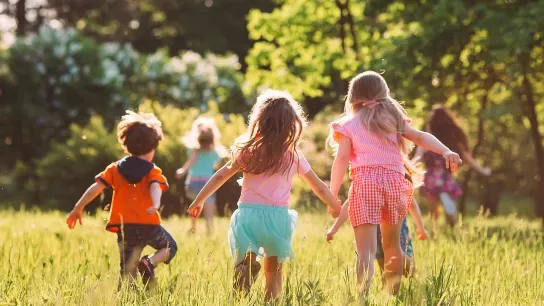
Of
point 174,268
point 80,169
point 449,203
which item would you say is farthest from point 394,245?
point 80,169

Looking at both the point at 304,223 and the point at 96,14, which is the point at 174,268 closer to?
the point at 304,223

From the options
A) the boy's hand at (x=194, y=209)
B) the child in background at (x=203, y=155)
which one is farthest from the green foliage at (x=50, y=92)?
the boy's hand at (x=194, y=209)

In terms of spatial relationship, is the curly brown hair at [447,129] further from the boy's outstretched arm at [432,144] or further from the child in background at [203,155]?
the boy's outstretched arm at [432,144]

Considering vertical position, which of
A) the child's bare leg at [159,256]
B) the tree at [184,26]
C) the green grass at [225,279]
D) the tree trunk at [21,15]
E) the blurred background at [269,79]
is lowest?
the green grass at [225,279]

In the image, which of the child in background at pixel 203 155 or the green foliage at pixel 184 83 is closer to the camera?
the child in background at pixel 203 155

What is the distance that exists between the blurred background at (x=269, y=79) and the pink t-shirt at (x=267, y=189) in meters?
5.28

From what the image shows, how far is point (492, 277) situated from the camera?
557cm

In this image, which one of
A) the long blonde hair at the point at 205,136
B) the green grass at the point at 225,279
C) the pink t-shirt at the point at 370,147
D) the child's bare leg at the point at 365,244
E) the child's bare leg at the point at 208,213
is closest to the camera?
the green grass at the point at 225,279

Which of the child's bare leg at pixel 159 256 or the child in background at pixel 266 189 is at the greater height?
the child in background at pixel 266 189

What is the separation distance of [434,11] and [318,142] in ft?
22.0

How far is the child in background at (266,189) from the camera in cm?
496

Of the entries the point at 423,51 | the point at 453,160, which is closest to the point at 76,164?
the point at 423,51

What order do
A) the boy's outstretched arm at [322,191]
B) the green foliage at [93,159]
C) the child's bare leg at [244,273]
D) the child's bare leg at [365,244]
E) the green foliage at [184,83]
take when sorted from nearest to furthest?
the child's bare leg at [244,273] < the boy's outstretched arm at [322,191] < the child's bare leg at [365,244] < the green foliage at [93,159] < the green foliage at [184,83]

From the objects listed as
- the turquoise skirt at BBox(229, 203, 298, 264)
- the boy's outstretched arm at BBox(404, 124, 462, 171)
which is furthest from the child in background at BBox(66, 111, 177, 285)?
the boy's outstretched arm at BBox(404, 124, 462, 171)
